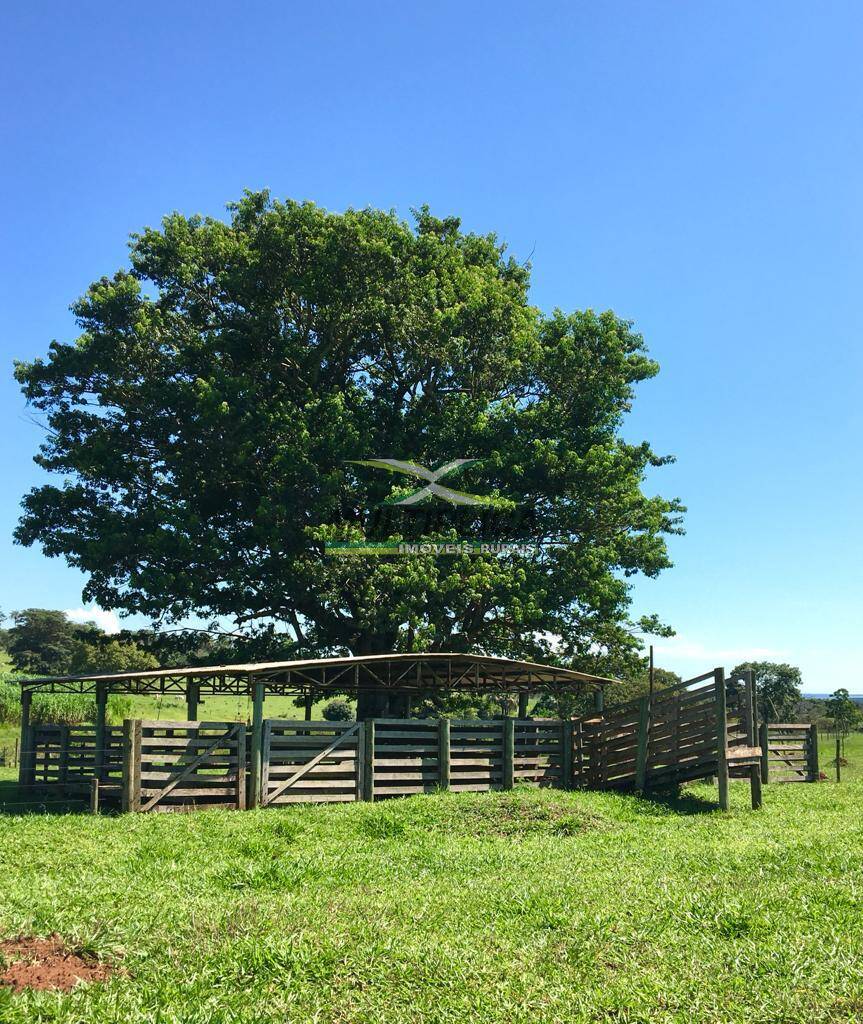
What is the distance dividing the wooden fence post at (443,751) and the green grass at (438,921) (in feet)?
19.2

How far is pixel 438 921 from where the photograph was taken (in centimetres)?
873

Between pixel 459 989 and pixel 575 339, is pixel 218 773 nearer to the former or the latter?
pixel 459 989

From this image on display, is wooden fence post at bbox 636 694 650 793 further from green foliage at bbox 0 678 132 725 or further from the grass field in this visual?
green foliage at bbox 0 678 132 725

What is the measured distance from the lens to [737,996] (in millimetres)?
6895

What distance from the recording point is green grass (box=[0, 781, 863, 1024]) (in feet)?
22.0

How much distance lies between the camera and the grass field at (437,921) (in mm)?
6703

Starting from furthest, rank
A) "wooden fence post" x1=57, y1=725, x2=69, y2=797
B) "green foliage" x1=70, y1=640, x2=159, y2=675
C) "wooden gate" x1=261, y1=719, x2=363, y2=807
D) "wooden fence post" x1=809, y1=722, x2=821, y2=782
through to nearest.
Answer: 1. "green foliage" x1=70, y1=640, x2=159, y2=675
2. "wooden fence post" x1=809, y1=722, x2=821, y2=782
3. "wooden fence post" x1=57, y1=725, x2=69, y2=797
4. "wooden gate" x1=261, y1=719, x2=363, y2=807

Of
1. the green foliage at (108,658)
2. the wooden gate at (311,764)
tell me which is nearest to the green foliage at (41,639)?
the green foliage at (108,658)

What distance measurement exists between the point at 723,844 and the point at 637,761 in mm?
7147

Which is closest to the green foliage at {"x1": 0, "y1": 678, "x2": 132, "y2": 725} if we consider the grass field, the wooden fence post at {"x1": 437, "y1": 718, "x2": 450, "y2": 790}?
the wooden fence post at {"x1": 437, "y1": 718, "x2": 450, "y2": 790}

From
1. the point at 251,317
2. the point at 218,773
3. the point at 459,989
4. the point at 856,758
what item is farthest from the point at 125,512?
the point at 856,758

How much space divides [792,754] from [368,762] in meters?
14.0

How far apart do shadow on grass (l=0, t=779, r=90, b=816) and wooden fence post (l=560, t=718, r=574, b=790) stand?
11.7 m

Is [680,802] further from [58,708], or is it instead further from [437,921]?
[58,708]
